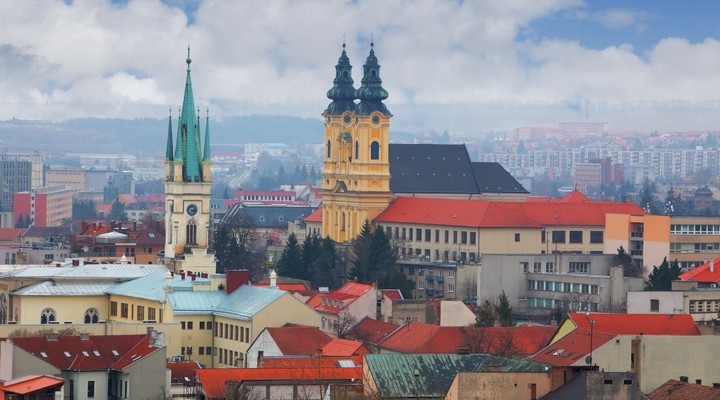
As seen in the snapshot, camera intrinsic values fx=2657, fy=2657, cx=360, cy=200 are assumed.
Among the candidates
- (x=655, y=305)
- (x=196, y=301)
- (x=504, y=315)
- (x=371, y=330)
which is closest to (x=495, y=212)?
(x=655, y=305)

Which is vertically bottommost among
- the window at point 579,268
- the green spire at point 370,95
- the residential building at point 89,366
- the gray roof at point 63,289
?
the residential building at point 89,366

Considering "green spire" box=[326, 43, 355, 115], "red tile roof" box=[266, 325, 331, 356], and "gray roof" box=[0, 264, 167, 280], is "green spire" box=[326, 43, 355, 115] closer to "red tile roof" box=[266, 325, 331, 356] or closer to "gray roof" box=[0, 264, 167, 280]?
"gray roof" box=[0, 264, 167, 280]

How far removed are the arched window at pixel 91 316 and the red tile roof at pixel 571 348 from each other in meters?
23.8

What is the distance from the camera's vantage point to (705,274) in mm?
100312

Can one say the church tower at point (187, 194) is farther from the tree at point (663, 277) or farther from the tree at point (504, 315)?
the tree at point (663, 277)

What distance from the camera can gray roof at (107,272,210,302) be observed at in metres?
86.3

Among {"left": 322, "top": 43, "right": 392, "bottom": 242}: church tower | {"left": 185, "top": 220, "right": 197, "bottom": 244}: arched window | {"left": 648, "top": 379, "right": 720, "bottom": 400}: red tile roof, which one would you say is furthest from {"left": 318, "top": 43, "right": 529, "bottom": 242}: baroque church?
{"left": 648, "top": 379, "right": 720, "bottom": 400}: red tile roof

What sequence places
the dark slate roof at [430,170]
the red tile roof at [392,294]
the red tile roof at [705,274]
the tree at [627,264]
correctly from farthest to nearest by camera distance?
1. the dark slate roof at [430,170]
2. the tree at [627,264]
3. the red tile roof at [705,274]
4. the red tile roof at [392,294]

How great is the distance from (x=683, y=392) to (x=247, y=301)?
30725mm

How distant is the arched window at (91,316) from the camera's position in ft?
285

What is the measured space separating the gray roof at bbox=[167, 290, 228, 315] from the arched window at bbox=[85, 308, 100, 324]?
3.19m

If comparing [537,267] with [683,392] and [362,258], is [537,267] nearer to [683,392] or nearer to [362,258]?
[362,258]

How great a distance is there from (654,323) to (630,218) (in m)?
45.9

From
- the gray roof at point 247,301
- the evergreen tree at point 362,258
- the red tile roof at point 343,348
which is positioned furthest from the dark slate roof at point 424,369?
the evergreen tree at point 362,258
